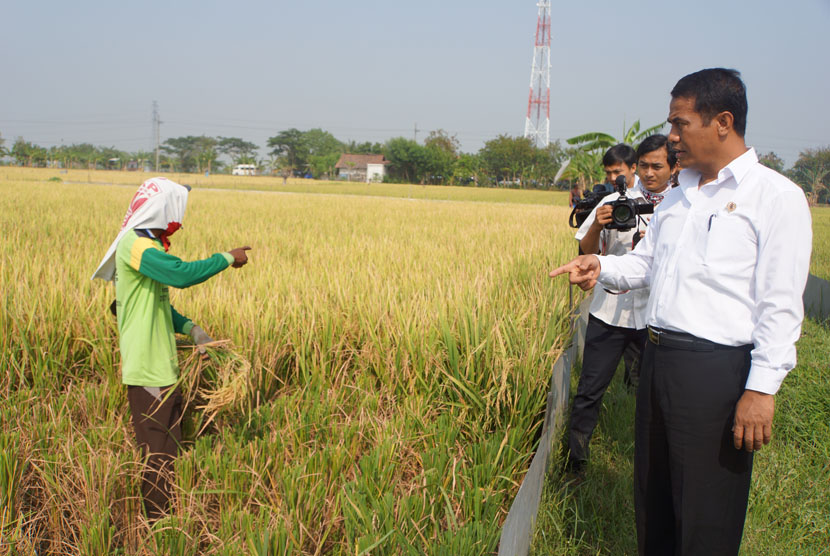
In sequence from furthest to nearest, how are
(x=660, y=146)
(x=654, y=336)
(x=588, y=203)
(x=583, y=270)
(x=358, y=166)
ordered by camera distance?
1. (x=358, y=166)
2. (x=588, y=203)
3. (x=660, y=146)
4. (x=583, y=270)
5. (x=654, y=336)

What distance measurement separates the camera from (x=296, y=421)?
2432 mm

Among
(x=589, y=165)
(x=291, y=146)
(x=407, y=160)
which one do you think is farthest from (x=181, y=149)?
(x=589, y=165)

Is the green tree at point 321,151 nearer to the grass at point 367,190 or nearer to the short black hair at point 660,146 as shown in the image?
the grass at point 367,190

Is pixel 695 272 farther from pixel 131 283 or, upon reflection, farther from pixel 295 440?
pixel 131 283

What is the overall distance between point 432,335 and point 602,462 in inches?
40.2

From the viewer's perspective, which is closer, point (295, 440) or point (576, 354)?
point (295, 440)

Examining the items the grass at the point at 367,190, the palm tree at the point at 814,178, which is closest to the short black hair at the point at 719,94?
the grass at the point at 367,190

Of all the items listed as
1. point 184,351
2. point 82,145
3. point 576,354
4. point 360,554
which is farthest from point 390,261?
point 82,145

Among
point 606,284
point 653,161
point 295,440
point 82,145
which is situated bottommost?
point 295,440

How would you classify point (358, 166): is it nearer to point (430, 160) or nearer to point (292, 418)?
point (430, 160)

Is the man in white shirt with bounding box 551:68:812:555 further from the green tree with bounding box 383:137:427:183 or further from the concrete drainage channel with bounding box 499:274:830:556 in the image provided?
the green tree with bounding box 383:137:427:183

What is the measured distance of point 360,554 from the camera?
1.58 meters

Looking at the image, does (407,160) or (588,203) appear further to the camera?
(407,160)

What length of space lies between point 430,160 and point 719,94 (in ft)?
212
